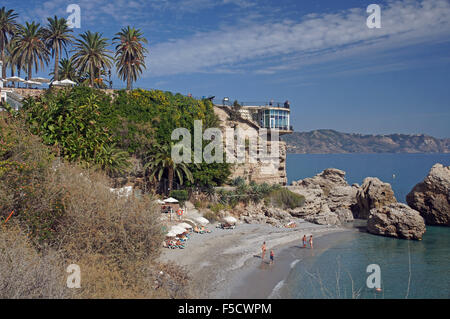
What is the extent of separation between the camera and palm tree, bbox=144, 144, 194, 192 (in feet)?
105

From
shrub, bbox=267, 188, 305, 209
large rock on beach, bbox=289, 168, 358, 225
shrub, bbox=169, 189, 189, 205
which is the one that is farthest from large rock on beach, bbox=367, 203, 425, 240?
shrub, bbox=169, 189, 189, 205

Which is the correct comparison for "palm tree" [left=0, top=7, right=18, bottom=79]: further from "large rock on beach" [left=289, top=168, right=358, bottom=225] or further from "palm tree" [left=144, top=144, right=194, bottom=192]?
"large rock on beach" [left=289, top=168, right=358, bottom=225]

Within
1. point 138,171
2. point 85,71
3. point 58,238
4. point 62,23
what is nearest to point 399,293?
point 58,238

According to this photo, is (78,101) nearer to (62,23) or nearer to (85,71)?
(85,71)

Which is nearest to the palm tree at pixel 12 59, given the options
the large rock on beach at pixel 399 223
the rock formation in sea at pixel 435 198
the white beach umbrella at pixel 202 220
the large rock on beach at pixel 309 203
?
the white beach umbrella at pixel 202 220

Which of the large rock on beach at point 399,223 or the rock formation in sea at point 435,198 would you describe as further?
the rock formation in sea at point 435,198

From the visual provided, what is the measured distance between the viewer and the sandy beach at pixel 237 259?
1842cm

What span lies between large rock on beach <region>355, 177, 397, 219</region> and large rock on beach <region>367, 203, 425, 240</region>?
6033 millimetres

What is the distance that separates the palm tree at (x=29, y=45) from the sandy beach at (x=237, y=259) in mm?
Answer: 27876

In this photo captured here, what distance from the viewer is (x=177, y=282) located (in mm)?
15242

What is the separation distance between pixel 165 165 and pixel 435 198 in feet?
100

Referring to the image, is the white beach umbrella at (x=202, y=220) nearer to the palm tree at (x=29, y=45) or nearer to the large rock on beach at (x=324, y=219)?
the large rock on beach at (x=324, y=219)

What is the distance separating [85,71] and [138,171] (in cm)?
1393

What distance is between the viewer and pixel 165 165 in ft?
105
